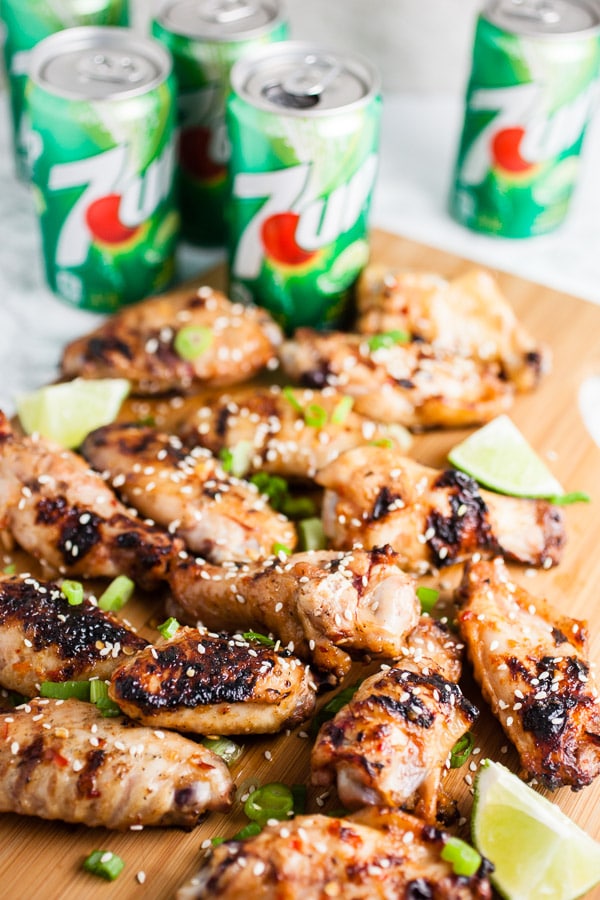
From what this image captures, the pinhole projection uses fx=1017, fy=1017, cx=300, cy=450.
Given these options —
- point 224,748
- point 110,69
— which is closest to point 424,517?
point 224,748

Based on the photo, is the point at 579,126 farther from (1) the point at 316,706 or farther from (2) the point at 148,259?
(1) the point at 316,706

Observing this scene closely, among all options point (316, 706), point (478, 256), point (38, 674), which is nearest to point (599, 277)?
point (478, 256)

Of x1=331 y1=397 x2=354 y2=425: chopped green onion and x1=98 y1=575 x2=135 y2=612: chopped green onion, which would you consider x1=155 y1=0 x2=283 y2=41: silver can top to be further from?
x1=98 y1=575 x2=135 y2=612: chopped green onion

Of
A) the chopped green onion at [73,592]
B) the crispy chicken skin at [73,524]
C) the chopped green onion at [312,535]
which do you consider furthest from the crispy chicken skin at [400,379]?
the chopped green onion at [73,592]

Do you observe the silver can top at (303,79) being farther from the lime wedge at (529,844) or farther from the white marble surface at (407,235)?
the lime wedge at (529,844)

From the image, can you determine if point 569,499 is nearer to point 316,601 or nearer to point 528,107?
point 316,601

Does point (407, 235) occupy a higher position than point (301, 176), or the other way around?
point (301, 176)
